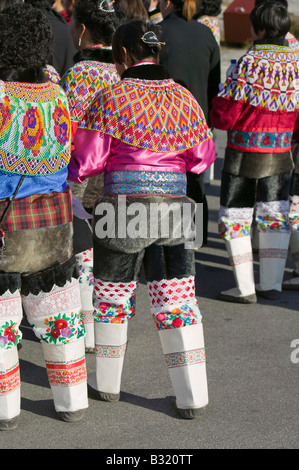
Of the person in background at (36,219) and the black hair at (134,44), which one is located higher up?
the black hair at (134,44)

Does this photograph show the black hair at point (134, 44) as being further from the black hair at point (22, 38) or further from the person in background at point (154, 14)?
the person in background at point (154, 14)

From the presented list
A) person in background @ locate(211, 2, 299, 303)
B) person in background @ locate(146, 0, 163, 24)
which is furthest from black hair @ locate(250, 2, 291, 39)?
person in background @ locate(146, 0, 163, 24)

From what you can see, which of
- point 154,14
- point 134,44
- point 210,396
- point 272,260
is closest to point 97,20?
point 134,44

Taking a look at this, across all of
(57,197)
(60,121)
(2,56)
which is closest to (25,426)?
(57,197)

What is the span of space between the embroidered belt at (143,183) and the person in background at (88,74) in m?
0.64

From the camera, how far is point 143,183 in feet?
12.8

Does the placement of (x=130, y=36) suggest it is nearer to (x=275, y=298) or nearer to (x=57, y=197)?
(x=57, y=197)

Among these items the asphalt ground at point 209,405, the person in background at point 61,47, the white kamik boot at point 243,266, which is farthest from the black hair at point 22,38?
the white kamik boot at point 243,266

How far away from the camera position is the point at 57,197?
3801 millimetres

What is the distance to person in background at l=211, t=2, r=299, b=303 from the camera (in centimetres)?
530

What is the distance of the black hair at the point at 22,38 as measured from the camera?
359 centimetres

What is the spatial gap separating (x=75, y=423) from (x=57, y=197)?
1098 millimetres

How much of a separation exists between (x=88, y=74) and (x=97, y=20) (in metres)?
0.34

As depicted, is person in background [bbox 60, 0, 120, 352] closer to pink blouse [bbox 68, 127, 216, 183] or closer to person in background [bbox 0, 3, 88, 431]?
pink blouse [bbox 68, 127, 216, 183]
